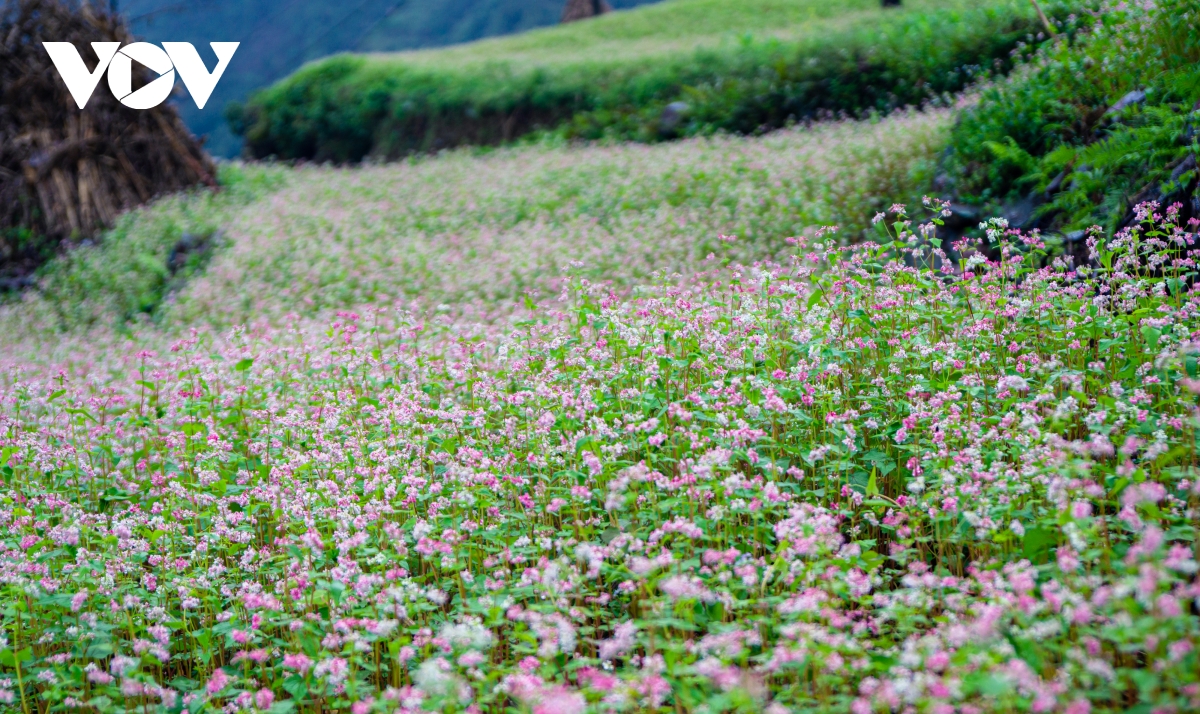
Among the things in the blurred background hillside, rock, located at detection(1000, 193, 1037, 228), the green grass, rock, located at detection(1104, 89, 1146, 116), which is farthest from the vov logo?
the blurred background hillside

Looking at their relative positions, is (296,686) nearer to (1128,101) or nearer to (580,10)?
(1128,101)

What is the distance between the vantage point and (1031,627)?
8.82 feet

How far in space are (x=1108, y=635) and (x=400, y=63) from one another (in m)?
27.9

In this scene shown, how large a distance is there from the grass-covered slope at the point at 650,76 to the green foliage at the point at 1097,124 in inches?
170

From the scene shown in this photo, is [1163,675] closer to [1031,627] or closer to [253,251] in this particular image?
[1031,627]

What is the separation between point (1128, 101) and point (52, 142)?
18.3m

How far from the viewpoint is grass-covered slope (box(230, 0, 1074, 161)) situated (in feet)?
54.7

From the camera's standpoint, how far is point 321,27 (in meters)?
51.4

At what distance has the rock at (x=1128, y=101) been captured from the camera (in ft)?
25.9

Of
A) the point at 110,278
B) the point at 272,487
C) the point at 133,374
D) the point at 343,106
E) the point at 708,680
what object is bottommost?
the point at 708,680

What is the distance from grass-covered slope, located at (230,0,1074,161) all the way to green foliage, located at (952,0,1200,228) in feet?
14.2

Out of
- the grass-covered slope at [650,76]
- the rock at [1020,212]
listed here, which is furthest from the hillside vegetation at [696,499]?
the grass-covered slope at [650,76]

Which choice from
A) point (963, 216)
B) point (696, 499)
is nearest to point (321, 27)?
point (963, 216)

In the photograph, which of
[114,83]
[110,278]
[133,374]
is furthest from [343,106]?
[133,374]
